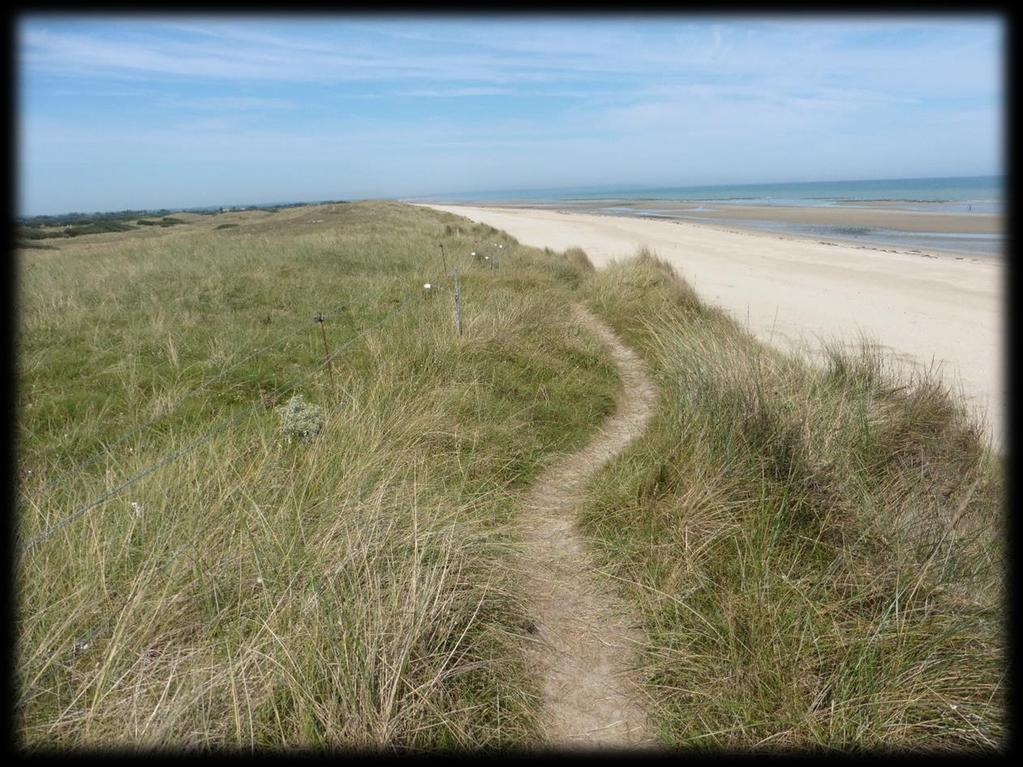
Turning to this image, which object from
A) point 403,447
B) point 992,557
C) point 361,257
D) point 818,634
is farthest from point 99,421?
point 361,257

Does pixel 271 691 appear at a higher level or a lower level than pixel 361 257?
lower

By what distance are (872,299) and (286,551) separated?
1470 cm

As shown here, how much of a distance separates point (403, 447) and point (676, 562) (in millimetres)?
1933

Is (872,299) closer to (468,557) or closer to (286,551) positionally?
(468,557)

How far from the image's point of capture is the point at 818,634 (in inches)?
93.0

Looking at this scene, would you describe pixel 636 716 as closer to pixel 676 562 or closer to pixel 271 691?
pixel 676 562

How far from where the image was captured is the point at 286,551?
8.39 ft

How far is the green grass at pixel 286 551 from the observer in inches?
75.4

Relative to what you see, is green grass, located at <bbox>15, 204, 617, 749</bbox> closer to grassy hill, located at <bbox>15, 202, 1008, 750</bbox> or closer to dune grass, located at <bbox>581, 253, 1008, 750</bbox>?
grassy hill, located at <bbox>15, 202, 1008, 750</bbox>

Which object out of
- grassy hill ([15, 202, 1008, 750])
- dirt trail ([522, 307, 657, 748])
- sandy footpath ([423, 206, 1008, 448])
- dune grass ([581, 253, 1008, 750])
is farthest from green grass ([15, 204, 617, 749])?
sandy footpath ([423, 206, 1008, 448])

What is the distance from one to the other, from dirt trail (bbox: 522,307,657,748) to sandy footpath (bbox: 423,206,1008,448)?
4072 mm

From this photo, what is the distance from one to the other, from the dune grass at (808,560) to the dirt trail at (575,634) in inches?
4.8

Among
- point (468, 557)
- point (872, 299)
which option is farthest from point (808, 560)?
point (872, 299)

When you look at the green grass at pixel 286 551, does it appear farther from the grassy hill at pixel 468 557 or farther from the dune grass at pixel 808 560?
the dune grass at pixel 808 560
